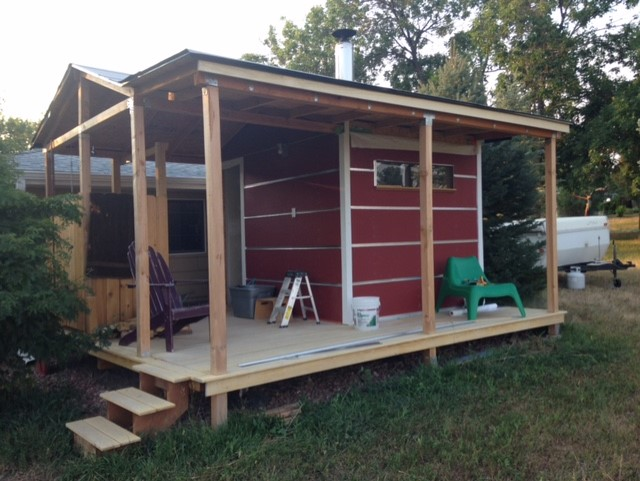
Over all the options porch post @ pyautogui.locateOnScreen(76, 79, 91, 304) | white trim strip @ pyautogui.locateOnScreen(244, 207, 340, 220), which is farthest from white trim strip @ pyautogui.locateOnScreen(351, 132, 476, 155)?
porch post @ pyautogui.locateOnScreen(76, 79, 91, 304)

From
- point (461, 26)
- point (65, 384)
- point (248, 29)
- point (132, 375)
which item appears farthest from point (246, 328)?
point (248, 29)

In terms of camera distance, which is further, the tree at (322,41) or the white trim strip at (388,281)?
the tree at (322,41)

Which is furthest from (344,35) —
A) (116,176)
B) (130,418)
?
(130,418)

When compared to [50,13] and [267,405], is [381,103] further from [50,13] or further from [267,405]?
[50,13]

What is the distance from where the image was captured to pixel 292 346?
15.9ft

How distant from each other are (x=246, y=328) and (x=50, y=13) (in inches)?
339

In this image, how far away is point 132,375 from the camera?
5312 mm

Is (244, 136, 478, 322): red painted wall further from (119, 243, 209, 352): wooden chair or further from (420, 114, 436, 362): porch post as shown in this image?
(119, 243, 209, 352): wooden chair

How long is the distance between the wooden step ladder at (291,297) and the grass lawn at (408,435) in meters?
1.22

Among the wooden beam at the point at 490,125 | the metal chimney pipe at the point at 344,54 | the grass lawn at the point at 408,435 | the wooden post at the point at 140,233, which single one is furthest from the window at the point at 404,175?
the wooden post at the point at 140,233

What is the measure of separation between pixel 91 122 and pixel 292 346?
8.80 ft

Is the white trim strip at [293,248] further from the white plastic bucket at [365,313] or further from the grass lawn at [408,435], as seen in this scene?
the grass lawn at [408,435]

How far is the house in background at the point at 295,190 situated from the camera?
13.5ft

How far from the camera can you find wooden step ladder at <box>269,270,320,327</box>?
5898 mm
